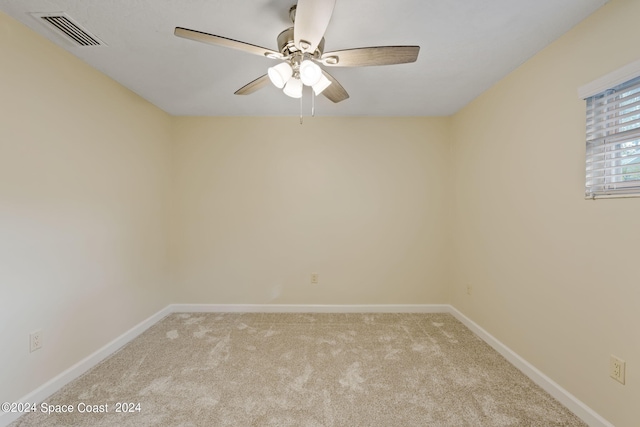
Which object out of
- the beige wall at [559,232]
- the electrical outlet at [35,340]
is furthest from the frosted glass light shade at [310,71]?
the electrical outlet at [35,340]

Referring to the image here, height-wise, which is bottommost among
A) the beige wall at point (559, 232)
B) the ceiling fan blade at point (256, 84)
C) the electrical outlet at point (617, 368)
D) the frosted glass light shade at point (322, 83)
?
the electrical outlet at point (617, 368)

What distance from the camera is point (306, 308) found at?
3.16m

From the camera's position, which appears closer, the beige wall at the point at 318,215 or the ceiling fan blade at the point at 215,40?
the ceiling fan blade at the point at 215,40

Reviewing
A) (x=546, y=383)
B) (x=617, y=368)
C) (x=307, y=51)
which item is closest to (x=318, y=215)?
(x=307, y=51)

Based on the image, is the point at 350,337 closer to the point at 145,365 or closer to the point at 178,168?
the point at 145,365

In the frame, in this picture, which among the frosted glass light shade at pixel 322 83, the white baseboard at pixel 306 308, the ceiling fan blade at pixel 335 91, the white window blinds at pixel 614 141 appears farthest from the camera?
the white baseboard at pixel 306 308

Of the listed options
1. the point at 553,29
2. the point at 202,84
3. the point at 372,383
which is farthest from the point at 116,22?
the point at 372,383

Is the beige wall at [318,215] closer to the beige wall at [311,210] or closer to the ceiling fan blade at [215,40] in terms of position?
the beige wall at [311,210]

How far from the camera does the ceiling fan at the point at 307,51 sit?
1.14 m

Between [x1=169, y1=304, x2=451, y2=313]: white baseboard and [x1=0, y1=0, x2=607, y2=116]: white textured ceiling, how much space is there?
2.28 metres

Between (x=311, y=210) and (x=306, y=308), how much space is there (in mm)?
1152

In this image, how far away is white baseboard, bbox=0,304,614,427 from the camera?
1.59 meters

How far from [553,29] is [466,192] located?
59.1 inches

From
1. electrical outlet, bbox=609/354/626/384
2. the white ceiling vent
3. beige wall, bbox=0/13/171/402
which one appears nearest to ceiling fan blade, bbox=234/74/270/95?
the white ceiling vent
